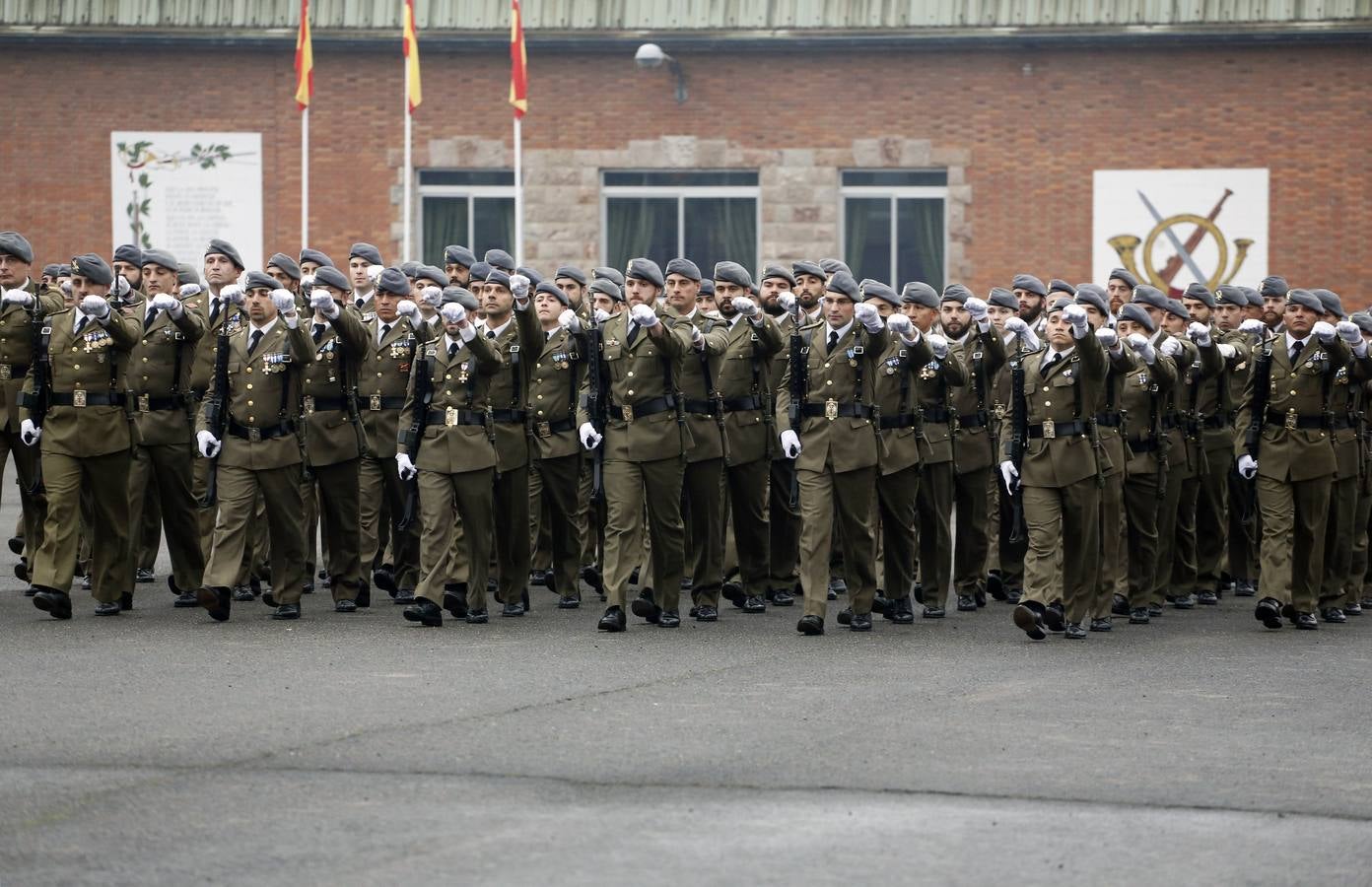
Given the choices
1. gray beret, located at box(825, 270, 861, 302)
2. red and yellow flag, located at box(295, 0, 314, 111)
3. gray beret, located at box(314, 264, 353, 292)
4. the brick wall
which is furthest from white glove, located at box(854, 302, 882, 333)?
the brick wall

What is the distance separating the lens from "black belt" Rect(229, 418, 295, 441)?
486 inches

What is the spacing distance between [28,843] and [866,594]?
636cm

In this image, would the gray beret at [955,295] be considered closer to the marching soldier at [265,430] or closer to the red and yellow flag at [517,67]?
the marching soldier at [265,430]

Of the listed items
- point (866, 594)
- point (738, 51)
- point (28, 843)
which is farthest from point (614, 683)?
point (738, 51)

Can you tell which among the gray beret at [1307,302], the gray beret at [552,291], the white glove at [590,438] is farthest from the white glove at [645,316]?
the gray beret at [1307,302]

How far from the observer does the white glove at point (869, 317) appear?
12.1 meters

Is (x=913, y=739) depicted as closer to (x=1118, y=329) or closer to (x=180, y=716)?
(x=180, y=716)

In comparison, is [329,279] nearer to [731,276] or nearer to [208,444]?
[208,444]

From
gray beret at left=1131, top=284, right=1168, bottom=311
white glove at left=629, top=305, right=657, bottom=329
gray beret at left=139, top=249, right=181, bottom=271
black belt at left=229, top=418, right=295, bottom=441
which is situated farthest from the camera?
gray beret at left=139, top=249, right=181, bottom=271

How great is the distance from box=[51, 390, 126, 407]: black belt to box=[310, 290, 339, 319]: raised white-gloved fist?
124 cm

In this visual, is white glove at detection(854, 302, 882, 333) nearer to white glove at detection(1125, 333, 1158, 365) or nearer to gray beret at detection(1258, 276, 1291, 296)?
white glove at detection(1125, 333, 1158, 365)

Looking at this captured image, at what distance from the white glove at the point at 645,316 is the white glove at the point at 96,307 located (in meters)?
2.84

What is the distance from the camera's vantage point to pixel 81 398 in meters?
12.4

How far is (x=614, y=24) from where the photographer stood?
26609mm
